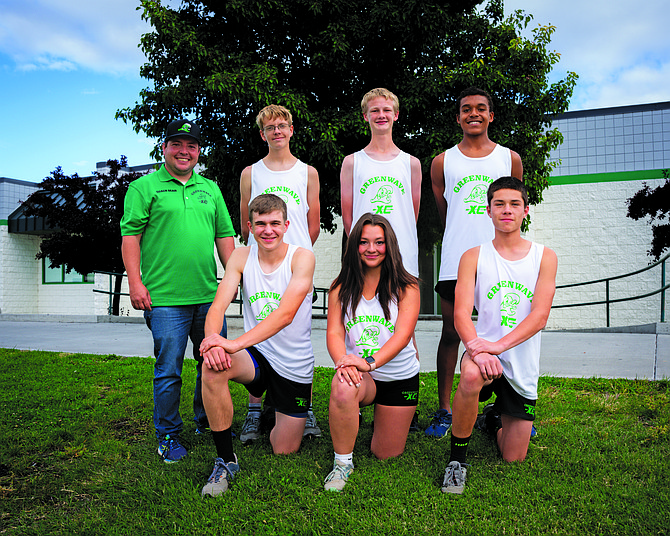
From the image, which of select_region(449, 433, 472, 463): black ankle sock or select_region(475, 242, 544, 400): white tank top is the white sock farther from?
select_region(475, 242, 544, 400): white tank top

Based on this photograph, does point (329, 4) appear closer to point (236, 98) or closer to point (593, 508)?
point (236, 98)

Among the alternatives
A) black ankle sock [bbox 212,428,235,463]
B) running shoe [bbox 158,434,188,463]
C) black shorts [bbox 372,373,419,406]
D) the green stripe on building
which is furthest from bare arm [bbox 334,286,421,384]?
the green stripe on building

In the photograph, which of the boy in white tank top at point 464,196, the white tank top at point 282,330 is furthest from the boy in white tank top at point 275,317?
the boy in white tank top at point 464,196

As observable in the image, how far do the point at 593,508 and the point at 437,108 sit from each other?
8082 mm

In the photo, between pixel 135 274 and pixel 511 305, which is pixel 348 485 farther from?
pixel 135 274

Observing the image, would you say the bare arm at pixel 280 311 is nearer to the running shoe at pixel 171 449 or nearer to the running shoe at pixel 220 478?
the running shoe at pixel 220 478

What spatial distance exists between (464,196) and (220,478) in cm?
227

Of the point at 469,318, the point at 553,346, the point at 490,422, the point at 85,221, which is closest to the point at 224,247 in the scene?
the point at 469,318

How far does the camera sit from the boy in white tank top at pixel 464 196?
349 cm

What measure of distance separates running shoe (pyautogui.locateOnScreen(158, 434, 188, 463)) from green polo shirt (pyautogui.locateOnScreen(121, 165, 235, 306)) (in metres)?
0.84

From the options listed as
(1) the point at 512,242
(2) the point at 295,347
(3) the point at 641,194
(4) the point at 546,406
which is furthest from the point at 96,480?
(3) the point at 641,194

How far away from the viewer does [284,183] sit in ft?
12.1

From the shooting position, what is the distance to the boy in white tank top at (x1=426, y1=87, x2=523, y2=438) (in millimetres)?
3488

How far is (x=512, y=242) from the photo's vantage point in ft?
9.96
